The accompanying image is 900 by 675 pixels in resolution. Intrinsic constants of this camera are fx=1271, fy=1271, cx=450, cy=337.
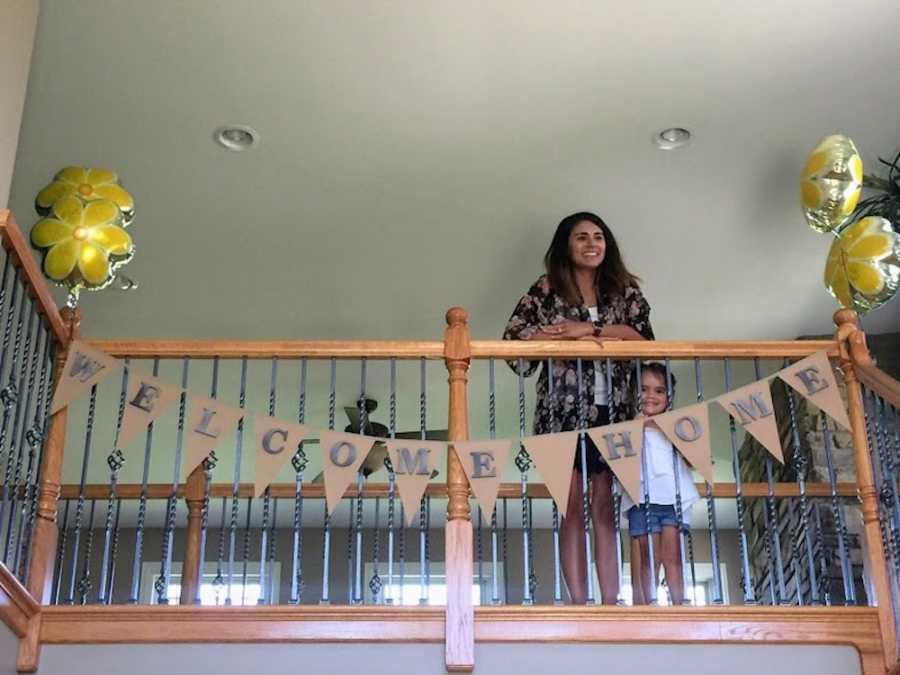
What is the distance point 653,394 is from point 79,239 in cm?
208

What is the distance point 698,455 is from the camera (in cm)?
397


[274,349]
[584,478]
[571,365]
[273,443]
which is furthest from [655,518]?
[274,349]

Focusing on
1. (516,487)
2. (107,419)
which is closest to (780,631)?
(516,487)

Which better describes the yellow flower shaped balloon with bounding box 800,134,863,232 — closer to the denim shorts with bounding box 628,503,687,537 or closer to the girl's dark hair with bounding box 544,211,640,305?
the girl's dark hair with bounding box 544,211,640,305

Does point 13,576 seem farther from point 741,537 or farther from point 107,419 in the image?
point 107,419

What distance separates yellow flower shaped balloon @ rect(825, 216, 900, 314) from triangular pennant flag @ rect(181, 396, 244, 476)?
2311 millimetres

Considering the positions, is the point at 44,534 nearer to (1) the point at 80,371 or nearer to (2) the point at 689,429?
(1) the point at 80,371

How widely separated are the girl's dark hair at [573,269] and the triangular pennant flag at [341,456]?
1055 mm

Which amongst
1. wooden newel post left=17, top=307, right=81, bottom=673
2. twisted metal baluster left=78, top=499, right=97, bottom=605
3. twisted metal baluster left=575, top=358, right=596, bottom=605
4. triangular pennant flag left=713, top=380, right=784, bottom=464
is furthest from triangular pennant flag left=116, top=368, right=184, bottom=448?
triangular pennant flag left=713, top=380, right=784, bottom=464

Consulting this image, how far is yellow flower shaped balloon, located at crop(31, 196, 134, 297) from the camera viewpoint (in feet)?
14.6

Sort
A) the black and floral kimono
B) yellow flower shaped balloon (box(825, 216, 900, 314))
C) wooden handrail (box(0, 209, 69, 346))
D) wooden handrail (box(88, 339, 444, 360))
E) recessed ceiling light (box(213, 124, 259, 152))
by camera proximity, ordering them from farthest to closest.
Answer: recessed ceiling light (box(213, 124, 259, 152)), yellow flower shaped balloon (box(825, 216, 900, 314)), the black and floral kimono, wooden handrail (box(88, 339, 444, 360)), wooden handrail (box(0, 209, 69, 346))

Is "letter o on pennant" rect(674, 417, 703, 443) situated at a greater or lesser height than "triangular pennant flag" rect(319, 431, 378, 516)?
greater

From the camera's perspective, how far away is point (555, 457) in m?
3.96

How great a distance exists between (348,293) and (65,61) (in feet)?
6.78
